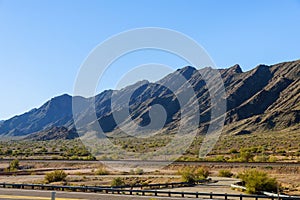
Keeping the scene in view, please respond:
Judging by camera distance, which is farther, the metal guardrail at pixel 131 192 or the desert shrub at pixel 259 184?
the desert shrub at pixel 259 184

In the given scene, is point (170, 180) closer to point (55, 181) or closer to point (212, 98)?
point (55, 181)

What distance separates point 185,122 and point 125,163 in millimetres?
119259

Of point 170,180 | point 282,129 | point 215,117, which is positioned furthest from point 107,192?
point 215,117

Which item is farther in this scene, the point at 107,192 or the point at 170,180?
the point at 170,180

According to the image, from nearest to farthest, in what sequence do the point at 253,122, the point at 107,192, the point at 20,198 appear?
1. the point at 20,198
2. the point at 107,192
3. the point at 253,122

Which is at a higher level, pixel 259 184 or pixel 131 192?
pixel 259 184

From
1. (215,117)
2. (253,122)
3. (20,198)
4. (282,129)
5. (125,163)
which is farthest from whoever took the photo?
(215,117)

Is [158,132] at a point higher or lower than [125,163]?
higher

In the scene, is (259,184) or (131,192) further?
(259,184)

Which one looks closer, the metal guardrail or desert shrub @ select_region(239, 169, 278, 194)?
the metal guardrail

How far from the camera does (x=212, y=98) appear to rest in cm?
19212

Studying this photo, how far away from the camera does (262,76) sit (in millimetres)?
190625

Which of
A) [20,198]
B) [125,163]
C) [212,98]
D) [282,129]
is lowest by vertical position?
[20,198]

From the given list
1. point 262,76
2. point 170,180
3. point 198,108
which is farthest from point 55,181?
point 262,76
